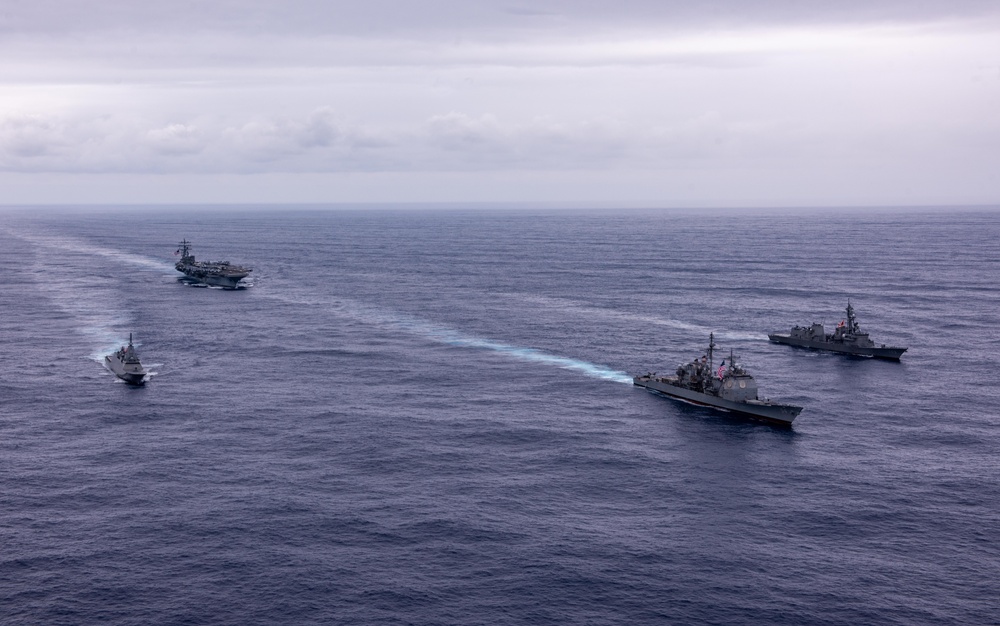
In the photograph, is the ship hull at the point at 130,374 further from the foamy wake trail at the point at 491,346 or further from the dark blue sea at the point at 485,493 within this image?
the foamy wake trail at the point at 491,346

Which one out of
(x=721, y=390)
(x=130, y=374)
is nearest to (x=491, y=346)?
(x=721, y=390)

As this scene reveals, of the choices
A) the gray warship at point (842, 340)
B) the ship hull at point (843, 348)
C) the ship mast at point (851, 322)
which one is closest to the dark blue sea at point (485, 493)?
the ship hull at point (843, 348)

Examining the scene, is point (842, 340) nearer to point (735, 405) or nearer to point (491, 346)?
point (735, 405)

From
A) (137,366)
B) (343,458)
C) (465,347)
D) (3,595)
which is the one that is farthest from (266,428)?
(465,347)

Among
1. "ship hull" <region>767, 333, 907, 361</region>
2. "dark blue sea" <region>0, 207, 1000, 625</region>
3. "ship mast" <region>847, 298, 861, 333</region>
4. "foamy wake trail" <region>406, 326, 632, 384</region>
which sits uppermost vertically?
"ship mast" <region>847, 298, 861, 333</region>

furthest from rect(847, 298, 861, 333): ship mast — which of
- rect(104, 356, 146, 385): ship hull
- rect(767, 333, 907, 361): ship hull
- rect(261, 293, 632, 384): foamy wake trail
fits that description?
rect(104, 356, 146, 385): ship hull

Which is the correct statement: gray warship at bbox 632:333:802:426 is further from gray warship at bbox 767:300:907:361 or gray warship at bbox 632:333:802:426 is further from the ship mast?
the ship mast
